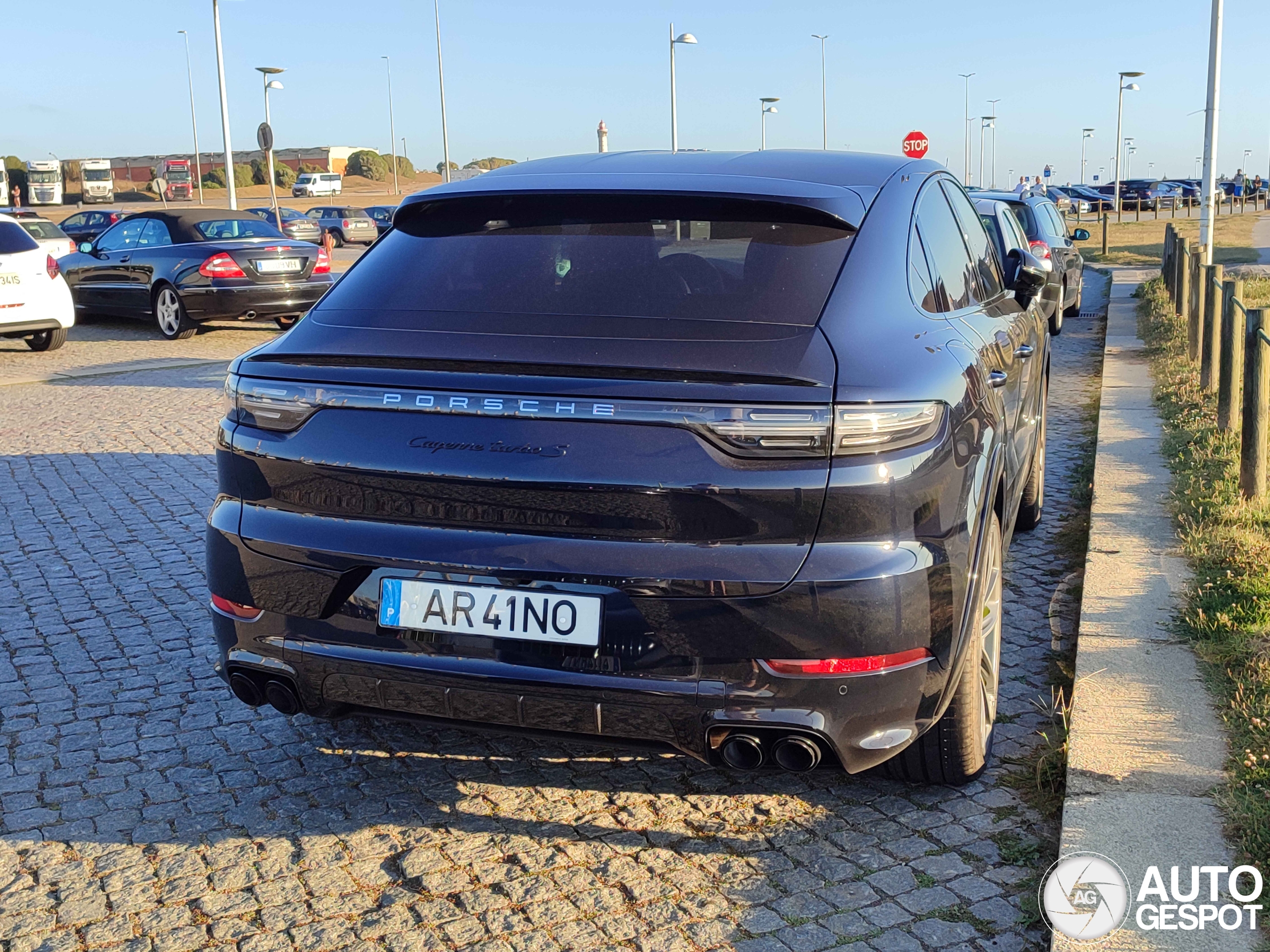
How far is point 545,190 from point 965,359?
120cm

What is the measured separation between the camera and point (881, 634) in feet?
9.44

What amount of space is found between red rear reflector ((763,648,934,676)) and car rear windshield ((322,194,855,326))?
77 cm

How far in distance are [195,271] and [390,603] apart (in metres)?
13.4

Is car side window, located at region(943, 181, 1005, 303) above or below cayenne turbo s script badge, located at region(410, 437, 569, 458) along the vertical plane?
above

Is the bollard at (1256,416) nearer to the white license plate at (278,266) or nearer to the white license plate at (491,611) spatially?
the white license plate at (491,611)

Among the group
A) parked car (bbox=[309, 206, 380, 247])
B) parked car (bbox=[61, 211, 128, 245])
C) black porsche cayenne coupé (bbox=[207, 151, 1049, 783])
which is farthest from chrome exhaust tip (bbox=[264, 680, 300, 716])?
parked car (bbox=[309, 206, 380, 247])

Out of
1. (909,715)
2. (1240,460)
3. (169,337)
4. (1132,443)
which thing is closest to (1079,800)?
(909,715)

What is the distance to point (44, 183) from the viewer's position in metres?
78.7

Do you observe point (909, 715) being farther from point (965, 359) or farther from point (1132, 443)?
point (1132, 443)

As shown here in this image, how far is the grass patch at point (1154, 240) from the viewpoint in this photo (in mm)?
28906

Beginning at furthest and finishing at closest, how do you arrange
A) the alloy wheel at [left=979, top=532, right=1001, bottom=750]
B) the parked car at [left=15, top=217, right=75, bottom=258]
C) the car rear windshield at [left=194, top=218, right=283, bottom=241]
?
the parked car at [left=15, top=217, right=75, bottom=258] < the car rear windshield at [left=194, top=218, right=283, bottom=241] < the alloy wheel at [left=979, top=532, right=1001, bottom=750]

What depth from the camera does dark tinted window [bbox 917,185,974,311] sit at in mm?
3729

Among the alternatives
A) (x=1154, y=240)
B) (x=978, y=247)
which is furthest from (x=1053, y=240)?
(x=1154, y=240)

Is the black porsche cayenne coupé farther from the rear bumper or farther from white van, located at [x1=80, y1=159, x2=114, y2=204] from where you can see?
white van, located at [x1=80, y1=159, x2=114, y2=204]
